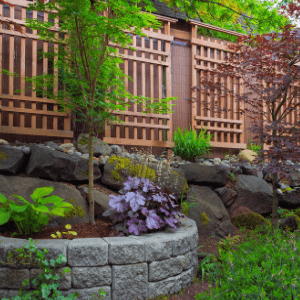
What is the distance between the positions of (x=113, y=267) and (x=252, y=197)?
2.96 m

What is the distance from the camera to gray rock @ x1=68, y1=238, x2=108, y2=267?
2025 mm

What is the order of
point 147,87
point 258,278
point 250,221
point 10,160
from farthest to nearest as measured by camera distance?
point 147,87
point 250,221
point 10,160
point 258,278

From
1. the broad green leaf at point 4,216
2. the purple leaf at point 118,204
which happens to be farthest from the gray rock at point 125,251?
the broad green leaf at point 4,216

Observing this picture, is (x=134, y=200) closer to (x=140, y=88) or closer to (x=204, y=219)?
(x=204, y=219)

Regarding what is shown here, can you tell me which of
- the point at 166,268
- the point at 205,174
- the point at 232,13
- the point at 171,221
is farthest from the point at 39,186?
the point at 232,13

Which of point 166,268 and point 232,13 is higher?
point 232,13

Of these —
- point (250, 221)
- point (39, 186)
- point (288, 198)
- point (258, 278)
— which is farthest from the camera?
point (288, 198)

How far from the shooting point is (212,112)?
5.84 meters

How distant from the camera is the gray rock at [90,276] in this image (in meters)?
2.03

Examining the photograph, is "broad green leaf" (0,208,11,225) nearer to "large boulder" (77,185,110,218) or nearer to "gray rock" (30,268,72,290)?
"gray rock" (30,268,72,290)

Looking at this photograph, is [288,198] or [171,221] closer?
[171,221]

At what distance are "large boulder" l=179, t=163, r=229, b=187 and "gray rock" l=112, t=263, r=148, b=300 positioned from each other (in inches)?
84.1

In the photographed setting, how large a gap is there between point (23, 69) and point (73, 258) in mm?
3307

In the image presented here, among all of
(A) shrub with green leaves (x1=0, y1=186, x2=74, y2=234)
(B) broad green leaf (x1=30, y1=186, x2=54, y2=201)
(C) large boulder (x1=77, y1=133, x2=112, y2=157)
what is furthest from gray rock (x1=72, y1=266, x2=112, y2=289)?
(C) large boulder (x1=77, y1=133, x2=112, y2=157)
